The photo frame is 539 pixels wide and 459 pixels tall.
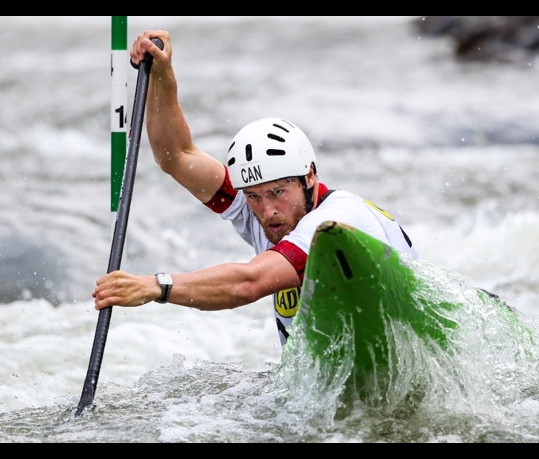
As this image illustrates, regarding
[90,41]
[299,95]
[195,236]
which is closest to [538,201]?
[195,236]

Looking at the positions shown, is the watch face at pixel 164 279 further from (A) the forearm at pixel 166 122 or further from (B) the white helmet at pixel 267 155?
(A) the forearm at pixel 166 122

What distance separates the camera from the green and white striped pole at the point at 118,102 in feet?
18.9

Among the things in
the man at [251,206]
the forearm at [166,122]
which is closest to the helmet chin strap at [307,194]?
the man at [251,206]

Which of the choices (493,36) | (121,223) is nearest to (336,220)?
(121,223)

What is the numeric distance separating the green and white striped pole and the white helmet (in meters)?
1.12

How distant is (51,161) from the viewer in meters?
12.8

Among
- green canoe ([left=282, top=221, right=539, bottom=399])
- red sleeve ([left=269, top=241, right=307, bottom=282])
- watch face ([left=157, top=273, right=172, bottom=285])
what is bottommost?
green canoe ([left=282, top=221, right=539, bottom=399])

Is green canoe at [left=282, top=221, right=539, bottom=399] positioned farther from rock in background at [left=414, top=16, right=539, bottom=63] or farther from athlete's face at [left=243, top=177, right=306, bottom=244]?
rock in background at [left=414, top=16, right=539, bottom=63]

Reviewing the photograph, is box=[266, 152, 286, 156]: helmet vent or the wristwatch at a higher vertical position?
box=[266, 152, 286, 156]: helmet vent

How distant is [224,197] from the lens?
5.61m

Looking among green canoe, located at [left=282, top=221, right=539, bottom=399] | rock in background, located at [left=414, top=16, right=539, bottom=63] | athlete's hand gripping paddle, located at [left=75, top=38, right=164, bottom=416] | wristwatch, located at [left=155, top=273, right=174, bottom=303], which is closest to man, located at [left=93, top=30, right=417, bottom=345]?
wristwatch, located at [left=155, top=273, right=174, bottom=303]

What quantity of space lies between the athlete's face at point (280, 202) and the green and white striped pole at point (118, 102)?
1.20 m

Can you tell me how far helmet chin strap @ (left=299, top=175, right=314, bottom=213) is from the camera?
15.8ft

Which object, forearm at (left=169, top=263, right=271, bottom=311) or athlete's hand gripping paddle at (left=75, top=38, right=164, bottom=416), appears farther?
athlete's hand gripping paddle at (left=75, top=38, right=164, bottom=416)
